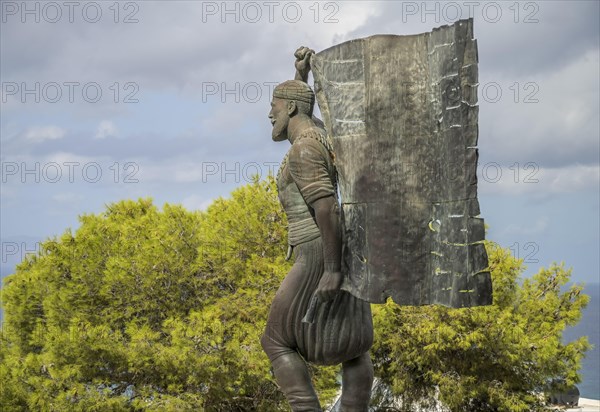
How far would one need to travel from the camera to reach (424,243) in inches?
274

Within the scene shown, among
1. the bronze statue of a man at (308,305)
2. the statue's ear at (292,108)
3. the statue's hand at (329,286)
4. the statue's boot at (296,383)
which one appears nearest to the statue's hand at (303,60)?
the statue's ear at (292,108)

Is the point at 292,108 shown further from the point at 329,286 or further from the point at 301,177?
the point at 329,286

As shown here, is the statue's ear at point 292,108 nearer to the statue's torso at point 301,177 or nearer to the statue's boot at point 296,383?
the statue's torso at point 301,177

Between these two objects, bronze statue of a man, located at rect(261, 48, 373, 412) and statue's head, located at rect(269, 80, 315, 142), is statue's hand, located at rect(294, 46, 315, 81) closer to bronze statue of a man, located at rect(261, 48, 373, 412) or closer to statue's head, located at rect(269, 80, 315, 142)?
statue's head, located at rect(269, 80, 315, 142)

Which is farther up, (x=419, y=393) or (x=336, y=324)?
(x=336, y=324)

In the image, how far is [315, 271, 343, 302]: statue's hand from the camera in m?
7.26


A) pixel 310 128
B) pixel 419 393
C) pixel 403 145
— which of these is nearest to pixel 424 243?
pixel 403 145

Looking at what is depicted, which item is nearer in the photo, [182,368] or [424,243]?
[424,243]

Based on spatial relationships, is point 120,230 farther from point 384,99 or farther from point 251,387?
point 384,99

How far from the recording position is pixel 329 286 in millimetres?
7266

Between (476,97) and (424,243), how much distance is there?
1.12m

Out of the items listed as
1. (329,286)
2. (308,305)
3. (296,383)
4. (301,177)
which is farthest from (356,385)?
(301,177)

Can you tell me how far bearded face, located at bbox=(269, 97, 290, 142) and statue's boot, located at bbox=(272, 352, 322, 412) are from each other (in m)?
1.79

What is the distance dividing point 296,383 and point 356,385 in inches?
20.5
